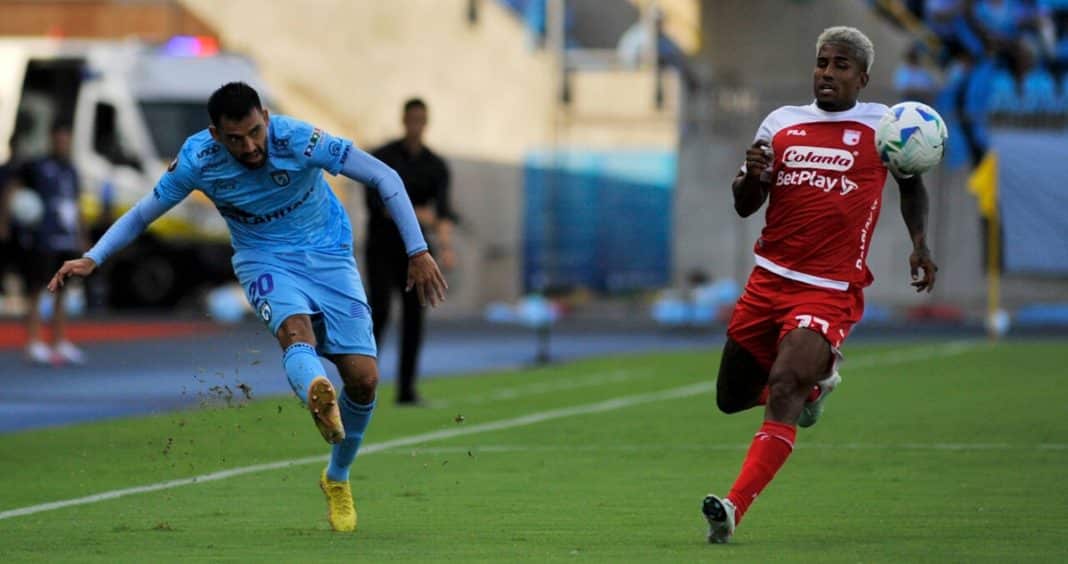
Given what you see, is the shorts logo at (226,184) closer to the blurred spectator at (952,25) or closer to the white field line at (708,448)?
the white field line at (708,448)

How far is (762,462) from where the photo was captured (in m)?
8.48

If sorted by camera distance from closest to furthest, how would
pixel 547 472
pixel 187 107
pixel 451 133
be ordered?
1. pixel 547 472
2. pixel 187 107
3. pixel 451 133

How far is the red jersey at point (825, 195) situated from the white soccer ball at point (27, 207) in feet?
46.6

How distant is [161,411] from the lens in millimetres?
16641

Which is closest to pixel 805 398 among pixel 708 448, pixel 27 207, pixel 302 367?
pixel 302 367

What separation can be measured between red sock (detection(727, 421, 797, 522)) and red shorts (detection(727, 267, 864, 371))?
448 millimetres

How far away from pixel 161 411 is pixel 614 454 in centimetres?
515

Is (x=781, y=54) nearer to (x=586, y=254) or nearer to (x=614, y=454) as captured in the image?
(x=586, y=254)

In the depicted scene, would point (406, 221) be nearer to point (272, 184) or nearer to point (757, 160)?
point (272, 184)

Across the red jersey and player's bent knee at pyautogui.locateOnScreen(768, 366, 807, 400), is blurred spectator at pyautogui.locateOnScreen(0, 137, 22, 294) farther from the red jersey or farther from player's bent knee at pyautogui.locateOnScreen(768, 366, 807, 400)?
player's bent knee at pyautogui.locateOnScreen(768, 366, 807, 400)

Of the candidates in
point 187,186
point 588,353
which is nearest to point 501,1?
point 588,353

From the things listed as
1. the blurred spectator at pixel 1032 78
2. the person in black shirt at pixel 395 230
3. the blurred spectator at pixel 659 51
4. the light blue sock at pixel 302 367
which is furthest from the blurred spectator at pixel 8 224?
the blurred spectator at pixel 1032 78

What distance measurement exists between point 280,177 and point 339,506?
1.39 m

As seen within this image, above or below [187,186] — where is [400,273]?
below
